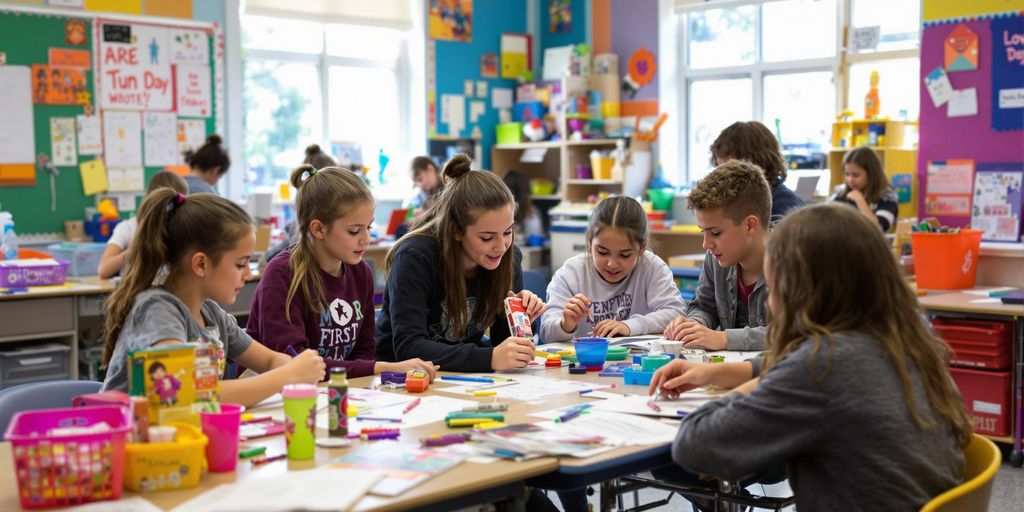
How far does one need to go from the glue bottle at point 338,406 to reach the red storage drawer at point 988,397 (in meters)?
3.32

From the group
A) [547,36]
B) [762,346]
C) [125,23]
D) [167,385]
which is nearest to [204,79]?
[125,23]

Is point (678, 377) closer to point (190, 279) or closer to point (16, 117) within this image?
point (190, 279)

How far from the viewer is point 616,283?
3326 millimetres

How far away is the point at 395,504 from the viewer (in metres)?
1.48

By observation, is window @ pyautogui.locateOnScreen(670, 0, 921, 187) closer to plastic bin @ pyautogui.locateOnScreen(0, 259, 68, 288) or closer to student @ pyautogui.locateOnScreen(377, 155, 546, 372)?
plastic bin @ pyautogui.locateOnScreen(0, 259, 68, 288)

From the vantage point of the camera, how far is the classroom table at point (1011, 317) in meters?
4.16

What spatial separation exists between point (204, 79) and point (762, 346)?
16.8ft

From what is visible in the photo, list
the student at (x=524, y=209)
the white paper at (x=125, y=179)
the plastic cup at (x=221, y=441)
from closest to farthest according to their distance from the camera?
1. the plastic cup at (x=221, y=441)
2. the white paper at (x=125, y=179)
3. the student at (x=524, y=209)

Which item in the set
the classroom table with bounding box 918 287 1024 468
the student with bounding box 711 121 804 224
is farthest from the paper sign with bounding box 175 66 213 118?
the classroom table with bounding box 918 287 1024 468

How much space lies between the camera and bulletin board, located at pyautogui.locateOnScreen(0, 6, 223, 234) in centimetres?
620

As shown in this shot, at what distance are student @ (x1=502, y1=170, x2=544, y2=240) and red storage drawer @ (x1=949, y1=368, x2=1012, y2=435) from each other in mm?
4176

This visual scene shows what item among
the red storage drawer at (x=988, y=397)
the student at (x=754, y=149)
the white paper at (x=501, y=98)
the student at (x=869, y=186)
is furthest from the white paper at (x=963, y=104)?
the white paper at (x=501, y=98)

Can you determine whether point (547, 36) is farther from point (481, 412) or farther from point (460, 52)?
point (481, 412)

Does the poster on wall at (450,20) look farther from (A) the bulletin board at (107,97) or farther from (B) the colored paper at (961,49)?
(B) the colored paper at (961,49)
